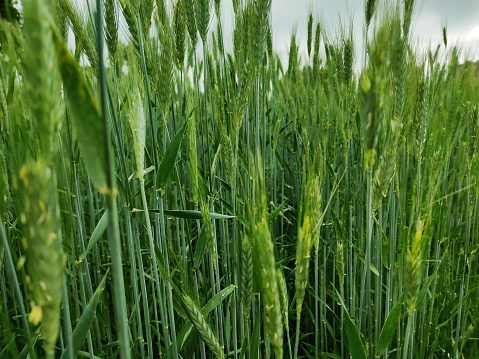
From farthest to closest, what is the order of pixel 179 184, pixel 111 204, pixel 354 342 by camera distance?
pixel 179 184, pixel 354 342, pixel 111 204

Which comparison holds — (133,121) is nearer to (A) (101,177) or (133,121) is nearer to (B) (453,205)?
(A) (101,177)

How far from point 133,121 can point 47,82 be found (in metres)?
0.38

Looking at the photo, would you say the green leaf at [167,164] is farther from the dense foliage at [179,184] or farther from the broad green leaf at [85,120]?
the broad green leaf at [85,120]

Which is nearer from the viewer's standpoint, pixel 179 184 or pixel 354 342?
pixel 354 342

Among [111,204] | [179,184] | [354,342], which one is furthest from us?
[179,184]

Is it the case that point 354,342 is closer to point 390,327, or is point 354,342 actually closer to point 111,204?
point 390,327

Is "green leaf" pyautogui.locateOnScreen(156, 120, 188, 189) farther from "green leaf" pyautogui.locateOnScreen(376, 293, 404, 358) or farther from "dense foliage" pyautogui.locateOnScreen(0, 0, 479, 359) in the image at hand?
"green leaf" pyautogui.locateOnScreen(376, 293, 404, 358)

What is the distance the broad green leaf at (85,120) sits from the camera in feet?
1.24

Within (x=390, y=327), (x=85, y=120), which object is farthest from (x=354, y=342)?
(x=85, y=120)

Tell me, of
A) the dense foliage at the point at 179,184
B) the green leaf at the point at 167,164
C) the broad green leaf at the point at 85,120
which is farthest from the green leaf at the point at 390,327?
the broad green leaf at the point at 85,120

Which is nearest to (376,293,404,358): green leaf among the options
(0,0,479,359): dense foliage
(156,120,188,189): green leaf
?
(0,0,479,359): dense foliage

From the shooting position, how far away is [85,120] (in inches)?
15.0

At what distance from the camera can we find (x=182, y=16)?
1.12 m

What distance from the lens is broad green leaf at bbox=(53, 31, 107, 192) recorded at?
38 centimetres
